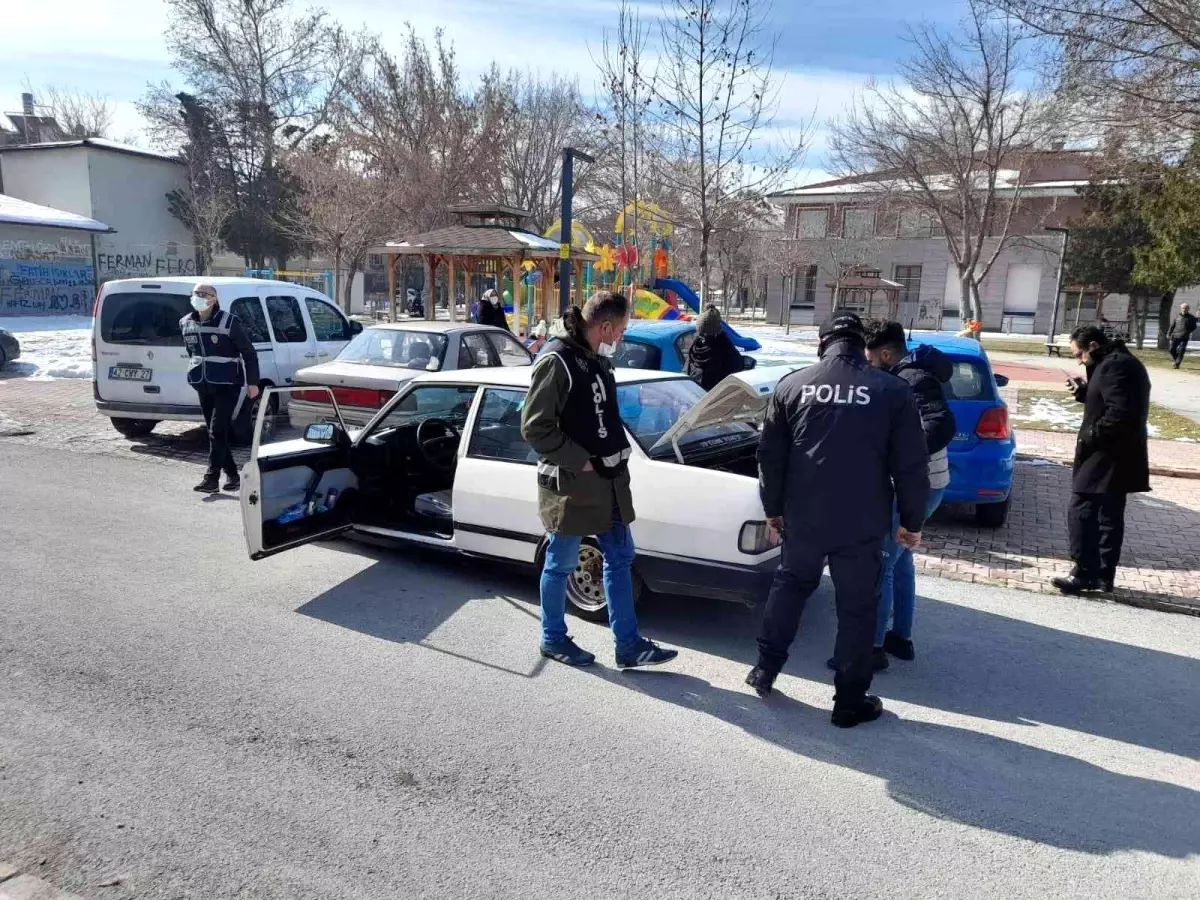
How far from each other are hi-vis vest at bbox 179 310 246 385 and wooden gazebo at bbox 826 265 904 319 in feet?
96.1

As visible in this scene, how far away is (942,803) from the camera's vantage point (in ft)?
10.5

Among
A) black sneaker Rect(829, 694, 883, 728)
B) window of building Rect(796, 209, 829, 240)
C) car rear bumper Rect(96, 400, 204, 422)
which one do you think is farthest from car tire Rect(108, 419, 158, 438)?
window of building Rect(796, 209, 829, 240)

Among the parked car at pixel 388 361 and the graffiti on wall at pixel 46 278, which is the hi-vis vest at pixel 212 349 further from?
the graffiti on wall at pixel 46 278

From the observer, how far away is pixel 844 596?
3672mm

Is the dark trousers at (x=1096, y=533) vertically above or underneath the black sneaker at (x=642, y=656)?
above

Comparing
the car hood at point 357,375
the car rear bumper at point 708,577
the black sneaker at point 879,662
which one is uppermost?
the car hood at point 357,375

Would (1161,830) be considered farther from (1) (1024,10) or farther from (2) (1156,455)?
(1) (1024,10)

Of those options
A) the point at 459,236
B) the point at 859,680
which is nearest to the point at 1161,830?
the point at 859,680

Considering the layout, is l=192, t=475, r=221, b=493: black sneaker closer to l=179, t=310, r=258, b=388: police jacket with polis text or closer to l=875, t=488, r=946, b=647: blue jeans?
l=179, t=310, r=258, b=388: police jacket with polis text

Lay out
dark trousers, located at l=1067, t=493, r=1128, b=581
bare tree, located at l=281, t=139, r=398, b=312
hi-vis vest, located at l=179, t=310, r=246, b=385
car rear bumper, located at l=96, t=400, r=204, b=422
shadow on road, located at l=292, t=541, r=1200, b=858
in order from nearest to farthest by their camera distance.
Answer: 1. shadow on road, located at l=292, t=541, r=1200, b=858
2. dark trousers, located at l=1067, t=493, r=1128, b=581
3. hi-vis vest, located at l=179, t=310, r=246, b=385
4. car rear bumper, located at l=96, t=400, r=204, b=422
5. bare tree, located at l=281, t=139, r=398, b=312

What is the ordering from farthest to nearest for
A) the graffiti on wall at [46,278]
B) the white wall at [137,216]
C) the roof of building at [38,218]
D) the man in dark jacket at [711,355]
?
the white wall at [137,216]
the graffiti on wall at [46,278]
the roof of building at [38,218]
the man in dark jacket at [711,355]

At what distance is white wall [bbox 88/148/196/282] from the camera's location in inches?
1374

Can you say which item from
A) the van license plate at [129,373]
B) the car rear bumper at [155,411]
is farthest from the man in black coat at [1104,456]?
the van license plate at [129,373]

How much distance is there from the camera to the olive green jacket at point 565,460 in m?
3.95
